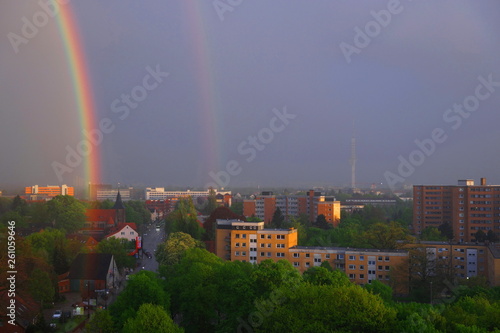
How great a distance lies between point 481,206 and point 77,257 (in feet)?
116

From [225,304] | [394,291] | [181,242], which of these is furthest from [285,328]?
[181,242]

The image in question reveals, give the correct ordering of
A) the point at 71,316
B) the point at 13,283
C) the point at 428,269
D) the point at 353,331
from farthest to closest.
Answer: the point at 428,269 → the point at 71,316 → the point at 13,283 → the point at 353,331

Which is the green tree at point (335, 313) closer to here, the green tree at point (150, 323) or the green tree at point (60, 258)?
the green tree at point (150, 323)

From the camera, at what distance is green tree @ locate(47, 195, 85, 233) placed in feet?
162

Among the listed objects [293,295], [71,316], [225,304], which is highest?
[293,295]

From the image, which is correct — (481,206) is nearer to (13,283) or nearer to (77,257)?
(77,257)

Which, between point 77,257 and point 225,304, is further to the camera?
point 77,257

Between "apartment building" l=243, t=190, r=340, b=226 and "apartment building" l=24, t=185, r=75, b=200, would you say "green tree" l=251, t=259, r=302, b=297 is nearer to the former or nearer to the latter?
"apartment building" l=243, t=190, r=340, b=226

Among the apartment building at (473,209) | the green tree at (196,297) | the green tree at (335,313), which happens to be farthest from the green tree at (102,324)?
the apartment building at (473,209)

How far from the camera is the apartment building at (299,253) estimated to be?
93.1 feet

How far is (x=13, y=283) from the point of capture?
17.2 meters

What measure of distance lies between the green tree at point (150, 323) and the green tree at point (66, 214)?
119 ft

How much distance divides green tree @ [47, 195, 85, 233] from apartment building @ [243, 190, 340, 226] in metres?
23.8

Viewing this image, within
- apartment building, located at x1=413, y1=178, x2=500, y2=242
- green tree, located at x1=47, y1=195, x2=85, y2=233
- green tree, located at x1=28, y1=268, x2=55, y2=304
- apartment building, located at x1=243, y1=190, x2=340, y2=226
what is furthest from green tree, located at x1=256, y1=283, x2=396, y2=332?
apartment building, located at x1=243, y1=190, x2=340, y2=226
